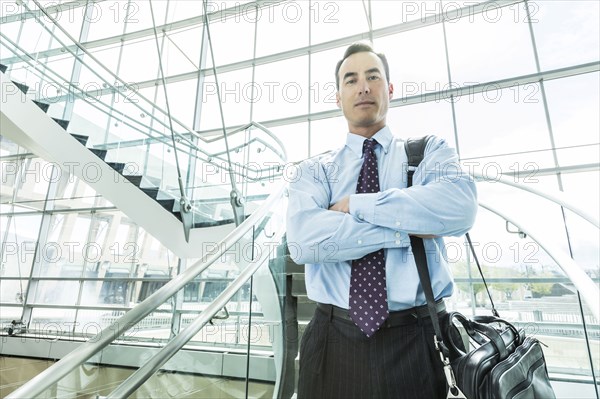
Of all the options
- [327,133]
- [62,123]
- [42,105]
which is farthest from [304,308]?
[327,133]

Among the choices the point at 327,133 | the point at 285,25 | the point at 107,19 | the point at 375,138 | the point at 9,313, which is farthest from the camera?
the point at 107,19

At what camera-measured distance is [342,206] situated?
1.12 meters

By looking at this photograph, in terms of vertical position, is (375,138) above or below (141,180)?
below

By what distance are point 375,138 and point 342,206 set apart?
0.97 feet

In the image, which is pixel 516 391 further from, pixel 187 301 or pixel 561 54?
pixel 561 54

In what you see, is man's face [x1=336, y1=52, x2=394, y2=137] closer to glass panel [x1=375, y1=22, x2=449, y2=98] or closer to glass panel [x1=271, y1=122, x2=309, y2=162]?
glass panel [x1=271, y1=122, x2=309, y2=162]

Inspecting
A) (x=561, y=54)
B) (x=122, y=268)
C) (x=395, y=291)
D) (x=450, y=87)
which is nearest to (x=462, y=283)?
(x=450, y=87)

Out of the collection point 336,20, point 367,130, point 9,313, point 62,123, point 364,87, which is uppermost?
point 336,20

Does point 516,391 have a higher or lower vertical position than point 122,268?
lower

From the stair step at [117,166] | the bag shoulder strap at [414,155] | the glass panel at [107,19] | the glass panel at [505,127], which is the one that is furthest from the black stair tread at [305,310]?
the glass panel at [107,19]

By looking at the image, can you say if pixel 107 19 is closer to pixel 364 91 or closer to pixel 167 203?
pixel 167 203

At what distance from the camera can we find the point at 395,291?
974 millimetres

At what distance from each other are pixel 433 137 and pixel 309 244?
0.56 m

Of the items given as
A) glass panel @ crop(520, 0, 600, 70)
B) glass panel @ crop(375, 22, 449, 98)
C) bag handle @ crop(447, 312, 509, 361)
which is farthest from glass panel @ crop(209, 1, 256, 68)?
bag handle @ crop(447, 312, 509, 361)
